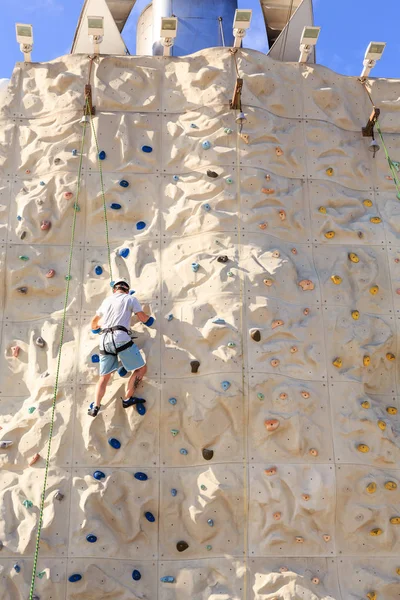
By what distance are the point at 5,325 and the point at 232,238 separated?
2.67m

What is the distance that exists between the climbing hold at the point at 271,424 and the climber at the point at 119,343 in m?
1.25

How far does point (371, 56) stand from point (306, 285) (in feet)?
10.8

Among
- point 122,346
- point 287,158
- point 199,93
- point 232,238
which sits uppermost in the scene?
point 199,93

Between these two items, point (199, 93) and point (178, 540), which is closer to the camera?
point (178, 540)

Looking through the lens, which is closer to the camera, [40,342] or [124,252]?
[40,342]

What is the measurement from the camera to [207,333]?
8086 millimetres

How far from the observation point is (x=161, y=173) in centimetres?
909

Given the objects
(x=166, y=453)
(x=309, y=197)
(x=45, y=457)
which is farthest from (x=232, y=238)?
(x=45, y=457)

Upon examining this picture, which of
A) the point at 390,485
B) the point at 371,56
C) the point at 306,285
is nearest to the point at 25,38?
the point at 371,56

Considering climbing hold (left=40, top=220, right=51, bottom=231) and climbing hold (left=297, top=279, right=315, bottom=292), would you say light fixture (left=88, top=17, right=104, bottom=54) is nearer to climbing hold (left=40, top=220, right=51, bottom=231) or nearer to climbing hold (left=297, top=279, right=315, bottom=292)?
climbing hold (left=40, top=220, right=51, bottom=231)

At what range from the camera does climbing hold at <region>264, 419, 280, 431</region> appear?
25.4 feet

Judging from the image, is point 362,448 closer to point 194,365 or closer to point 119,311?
point 194,365

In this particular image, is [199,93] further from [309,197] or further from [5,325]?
[5,325]

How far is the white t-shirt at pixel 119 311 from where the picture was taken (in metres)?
7.55
